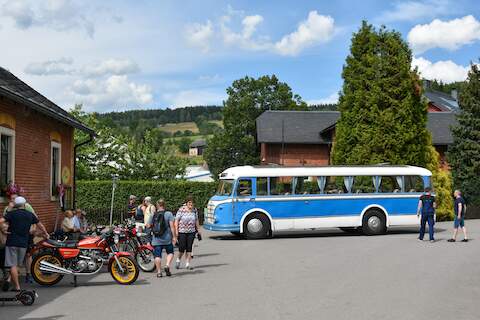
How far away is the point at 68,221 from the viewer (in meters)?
16.1

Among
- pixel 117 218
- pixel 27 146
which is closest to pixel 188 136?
pixel 117 218

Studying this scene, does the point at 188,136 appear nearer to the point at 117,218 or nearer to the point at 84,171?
the point at 84,171

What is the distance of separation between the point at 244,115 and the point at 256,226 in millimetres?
44894

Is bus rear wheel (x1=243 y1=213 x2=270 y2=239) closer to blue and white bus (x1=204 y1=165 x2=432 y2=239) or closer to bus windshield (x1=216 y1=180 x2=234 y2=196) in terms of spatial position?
blue and white bus (x1=204 y1=165 x2=432 y2=239)

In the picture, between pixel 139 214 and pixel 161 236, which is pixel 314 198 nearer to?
pixel 139 214

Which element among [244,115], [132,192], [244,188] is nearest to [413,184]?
[244,188]

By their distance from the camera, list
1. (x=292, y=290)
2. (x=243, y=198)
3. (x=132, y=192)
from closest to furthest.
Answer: (x=292, y=290) < (x=243, y=198) < (x=132, y=192)

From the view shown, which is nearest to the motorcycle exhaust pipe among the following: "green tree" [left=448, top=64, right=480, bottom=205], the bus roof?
the bus roof

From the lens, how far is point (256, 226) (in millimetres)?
23203

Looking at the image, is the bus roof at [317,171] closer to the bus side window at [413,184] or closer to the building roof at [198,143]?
the bus side window at [413,184]

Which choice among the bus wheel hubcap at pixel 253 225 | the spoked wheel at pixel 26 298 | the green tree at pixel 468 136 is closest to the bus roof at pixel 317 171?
the bus wheel hubcap at pixel 253 225

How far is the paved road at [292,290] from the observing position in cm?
896

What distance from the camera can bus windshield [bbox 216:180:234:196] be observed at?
2336cm

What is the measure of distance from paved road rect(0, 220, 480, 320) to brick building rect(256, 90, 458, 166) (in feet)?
110
